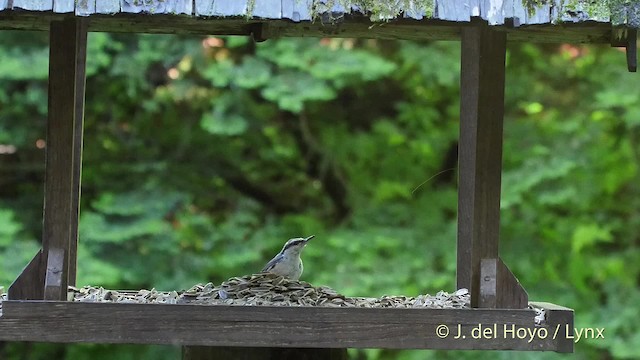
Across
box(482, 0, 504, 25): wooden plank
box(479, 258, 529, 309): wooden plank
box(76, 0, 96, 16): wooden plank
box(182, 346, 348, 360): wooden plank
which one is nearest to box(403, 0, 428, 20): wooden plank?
box(482, 0, 504, 25): wooden plank

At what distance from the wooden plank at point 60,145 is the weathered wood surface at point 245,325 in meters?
0.14

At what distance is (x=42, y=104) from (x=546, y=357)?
3975 millimetres

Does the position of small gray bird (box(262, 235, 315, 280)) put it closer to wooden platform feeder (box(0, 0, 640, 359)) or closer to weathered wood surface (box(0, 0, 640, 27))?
wooden platform feeder (box(0, 0, 640, 359))

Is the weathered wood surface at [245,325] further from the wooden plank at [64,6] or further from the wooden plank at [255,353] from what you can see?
the wooden plank at [64,6]

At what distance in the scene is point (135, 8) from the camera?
2.81m

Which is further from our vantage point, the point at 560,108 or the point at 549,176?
the point at 560,108

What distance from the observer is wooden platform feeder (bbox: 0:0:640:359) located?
2824 millimetres

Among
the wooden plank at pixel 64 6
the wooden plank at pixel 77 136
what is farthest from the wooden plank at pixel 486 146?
the wooden plank at pixel 77 136

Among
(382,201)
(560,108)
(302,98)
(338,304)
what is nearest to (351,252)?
(382,201)

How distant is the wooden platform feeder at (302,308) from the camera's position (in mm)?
2824

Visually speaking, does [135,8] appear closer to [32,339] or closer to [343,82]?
[32,339]

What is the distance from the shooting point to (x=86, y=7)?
2.79 m

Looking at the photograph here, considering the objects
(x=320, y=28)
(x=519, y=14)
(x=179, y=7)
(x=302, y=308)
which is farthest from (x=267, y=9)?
(x=302, y=308)

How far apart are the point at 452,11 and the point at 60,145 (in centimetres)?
121
